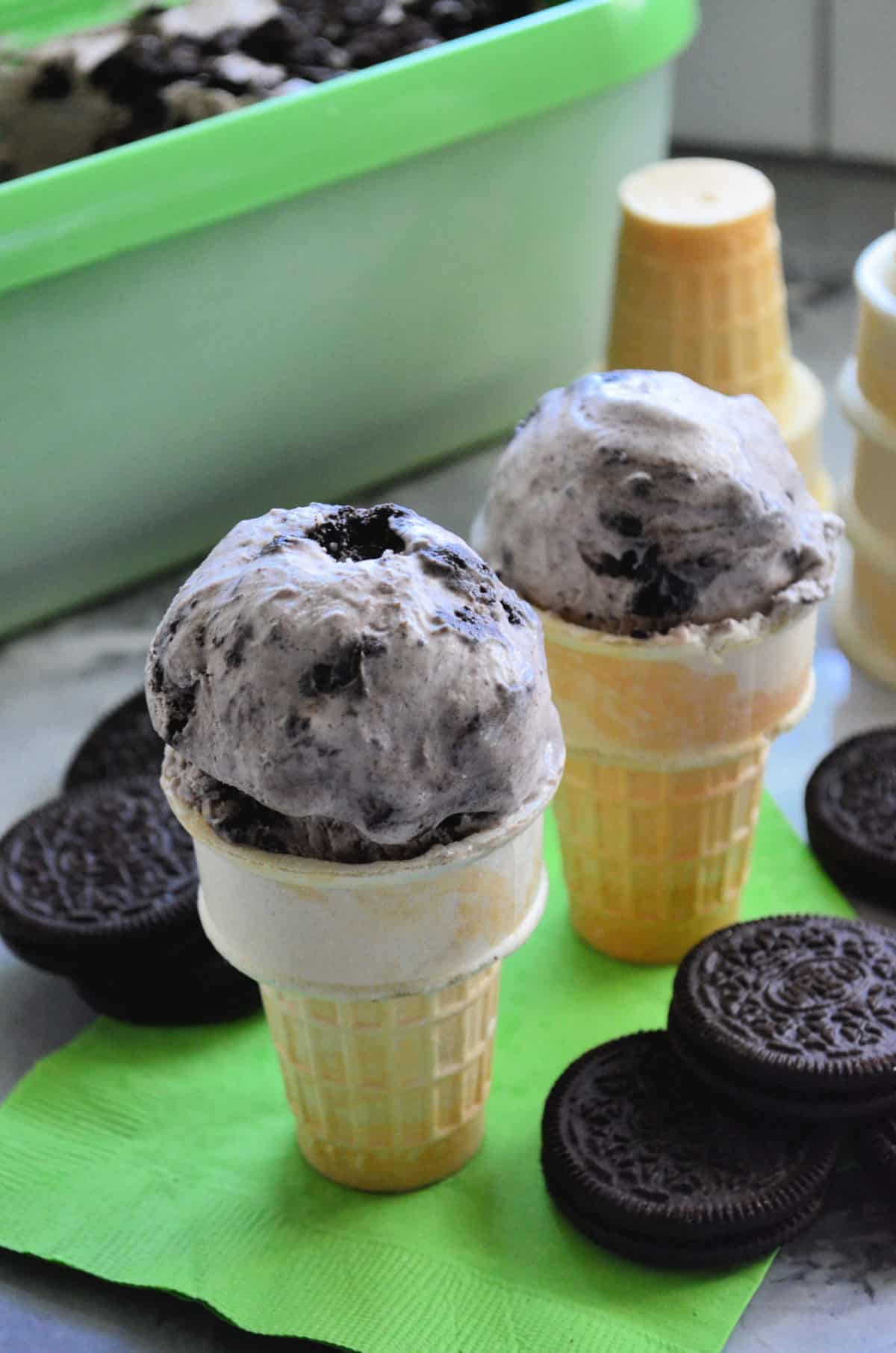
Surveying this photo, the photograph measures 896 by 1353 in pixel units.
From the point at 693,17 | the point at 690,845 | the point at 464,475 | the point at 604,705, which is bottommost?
the point at 464,475

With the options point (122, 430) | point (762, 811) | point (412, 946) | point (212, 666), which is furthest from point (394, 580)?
point (122, 430)

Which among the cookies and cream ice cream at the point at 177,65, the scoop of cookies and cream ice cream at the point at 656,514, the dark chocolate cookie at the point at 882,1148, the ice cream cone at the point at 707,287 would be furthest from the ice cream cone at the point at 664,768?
the cookies and cream ice cream at the point at 177,65

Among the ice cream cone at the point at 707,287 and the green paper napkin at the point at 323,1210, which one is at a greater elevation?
the ice cream cone at the point at 707,287

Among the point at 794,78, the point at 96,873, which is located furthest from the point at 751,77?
the point at 96,873

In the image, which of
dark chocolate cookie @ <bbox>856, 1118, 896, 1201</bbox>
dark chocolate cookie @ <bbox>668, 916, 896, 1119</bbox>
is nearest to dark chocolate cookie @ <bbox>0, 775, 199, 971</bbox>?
dark chocolate cookie @ <bbox>668, 916, 896, 1119</bbox>

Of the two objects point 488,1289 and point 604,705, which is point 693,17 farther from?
point 488,1289

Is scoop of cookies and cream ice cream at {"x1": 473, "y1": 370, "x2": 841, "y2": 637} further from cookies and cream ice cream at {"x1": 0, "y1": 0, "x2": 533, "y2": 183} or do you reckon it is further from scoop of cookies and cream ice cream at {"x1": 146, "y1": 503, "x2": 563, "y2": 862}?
cookies and cream ice cream at {"x1": 0, "y1": 0, "x2": 533, "y2": 183}

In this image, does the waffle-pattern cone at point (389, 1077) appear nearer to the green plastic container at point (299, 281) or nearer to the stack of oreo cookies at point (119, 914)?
the stack of oreo cookies at point (119, 914)
